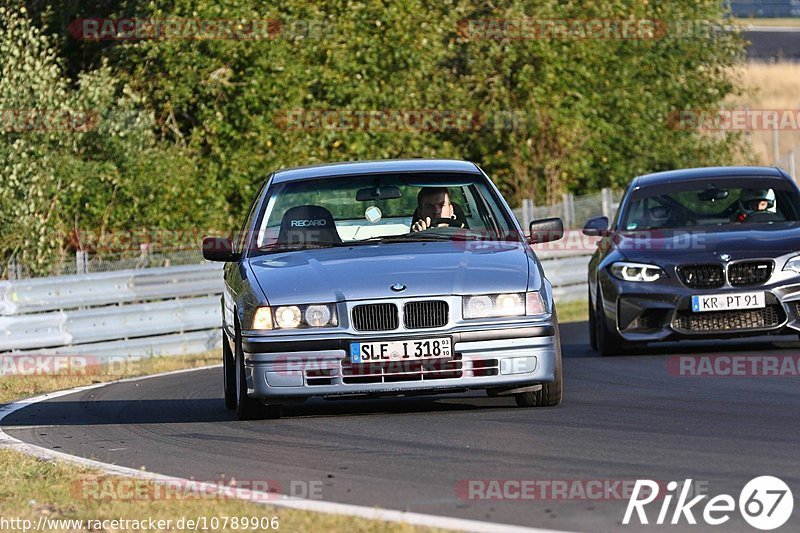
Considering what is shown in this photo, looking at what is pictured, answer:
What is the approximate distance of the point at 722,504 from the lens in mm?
6105

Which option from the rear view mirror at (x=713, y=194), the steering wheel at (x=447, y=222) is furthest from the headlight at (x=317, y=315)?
the rear view mirror at (x=713, y=194)

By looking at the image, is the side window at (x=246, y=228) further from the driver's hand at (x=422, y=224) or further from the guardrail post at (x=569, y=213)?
the guardrail post at (x=569, y=213)

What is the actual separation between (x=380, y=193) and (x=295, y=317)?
158cm

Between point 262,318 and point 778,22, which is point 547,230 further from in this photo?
point 778,22

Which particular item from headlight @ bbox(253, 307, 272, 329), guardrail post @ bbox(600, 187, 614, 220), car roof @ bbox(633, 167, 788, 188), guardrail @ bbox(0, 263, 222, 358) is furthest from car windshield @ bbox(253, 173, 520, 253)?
guardrail post @ bbox(600, 187, 614, 220)

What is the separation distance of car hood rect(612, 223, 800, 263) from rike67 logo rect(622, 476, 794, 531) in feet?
21.7

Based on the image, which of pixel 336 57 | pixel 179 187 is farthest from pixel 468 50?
pixel 179 187

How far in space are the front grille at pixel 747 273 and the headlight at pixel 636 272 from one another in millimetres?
525

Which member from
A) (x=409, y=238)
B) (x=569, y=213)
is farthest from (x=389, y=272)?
(x=569, y=213)

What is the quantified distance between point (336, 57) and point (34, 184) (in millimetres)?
8095

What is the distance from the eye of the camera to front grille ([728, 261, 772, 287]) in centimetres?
1298

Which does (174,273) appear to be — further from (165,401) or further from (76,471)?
(76,471)

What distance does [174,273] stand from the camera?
19375 millimetres

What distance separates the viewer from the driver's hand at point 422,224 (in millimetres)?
10523
